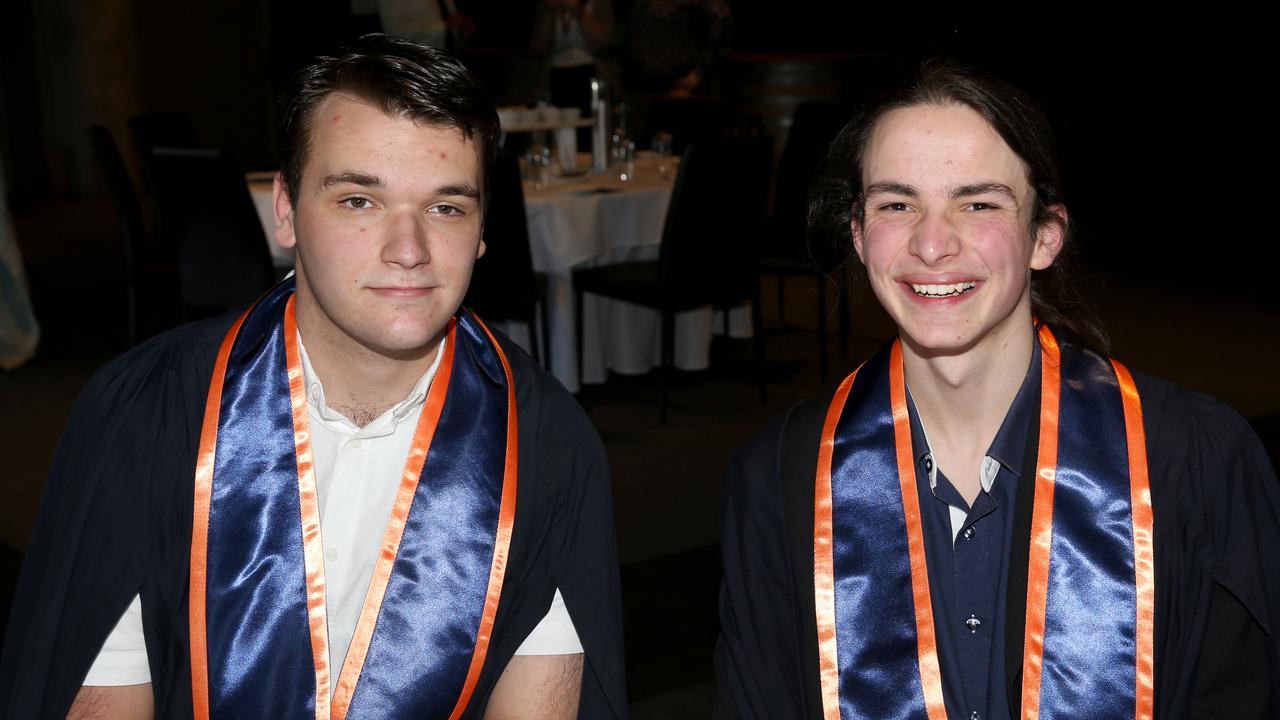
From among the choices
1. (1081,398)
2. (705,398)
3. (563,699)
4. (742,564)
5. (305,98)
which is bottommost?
(705,398)

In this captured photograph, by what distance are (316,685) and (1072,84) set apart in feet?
31.1

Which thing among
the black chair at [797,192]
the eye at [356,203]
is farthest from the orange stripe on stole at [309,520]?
A: the black chair at [797,192]

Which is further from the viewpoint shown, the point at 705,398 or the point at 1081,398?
the point at 705,398

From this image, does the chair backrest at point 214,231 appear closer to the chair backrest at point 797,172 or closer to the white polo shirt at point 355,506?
the chair backrest at point 797,172

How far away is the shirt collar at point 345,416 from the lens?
177 cm

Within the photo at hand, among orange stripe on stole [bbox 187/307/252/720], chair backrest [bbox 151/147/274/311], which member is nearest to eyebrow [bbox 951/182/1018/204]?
orange stripe on stole [bbox 187/307/252/720]

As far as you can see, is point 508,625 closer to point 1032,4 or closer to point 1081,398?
point 1081,398

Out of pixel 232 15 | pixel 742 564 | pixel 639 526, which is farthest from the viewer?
pixel 232 15

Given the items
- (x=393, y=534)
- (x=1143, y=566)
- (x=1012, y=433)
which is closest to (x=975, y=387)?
(x=1012, y=433)

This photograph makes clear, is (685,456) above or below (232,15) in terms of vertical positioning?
below

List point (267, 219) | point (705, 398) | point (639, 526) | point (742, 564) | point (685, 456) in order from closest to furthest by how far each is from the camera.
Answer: point (742, 564), point (639, 526), point (685, 456), point (267, 219), point (705, 398)

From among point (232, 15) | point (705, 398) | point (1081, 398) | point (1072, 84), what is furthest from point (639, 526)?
point (232, 15)

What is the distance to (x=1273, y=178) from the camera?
9633mm

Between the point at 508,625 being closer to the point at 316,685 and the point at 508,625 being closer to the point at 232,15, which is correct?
the point at 316,685
